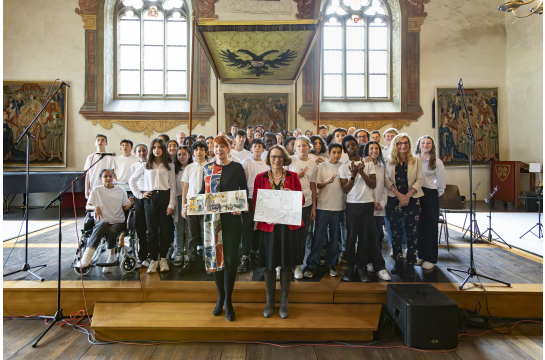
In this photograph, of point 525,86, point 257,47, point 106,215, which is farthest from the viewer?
point 525,86

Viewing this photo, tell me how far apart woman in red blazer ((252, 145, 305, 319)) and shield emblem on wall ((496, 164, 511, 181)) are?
9.25 meters

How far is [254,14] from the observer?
374 inches

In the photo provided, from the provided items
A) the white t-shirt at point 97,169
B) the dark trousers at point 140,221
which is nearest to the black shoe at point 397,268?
the dark trousers at point 140,221

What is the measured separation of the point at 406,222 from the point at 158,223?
2814 mm

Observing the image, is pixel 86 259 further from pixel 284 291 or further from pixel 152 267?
pixel 284 291

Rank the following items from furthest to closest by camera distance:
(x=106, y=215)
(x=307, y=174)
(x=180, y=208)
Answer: (x=180, y=208), (x=106, y=215), (x=307, y=174)

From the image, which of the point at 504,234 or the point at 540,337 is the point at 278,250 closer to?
the point at 540,337

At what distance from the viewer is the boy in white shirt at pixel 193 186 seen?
330 centimetres

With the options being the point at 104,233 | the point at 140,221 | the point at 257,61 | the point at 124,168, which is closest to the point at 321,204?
the point at 140,221

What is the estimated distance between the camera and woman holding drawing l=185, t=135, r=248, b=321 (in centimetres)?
270

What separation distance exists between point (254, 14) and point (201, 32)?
5420mm

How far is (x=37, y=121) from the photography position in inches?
364

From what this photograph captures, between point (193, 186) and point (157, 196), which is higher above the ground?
point (193, 186)

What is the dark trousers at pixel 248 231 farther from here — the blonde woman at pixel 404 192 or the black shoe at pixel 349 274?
the blonde woman at pixel 404 192
